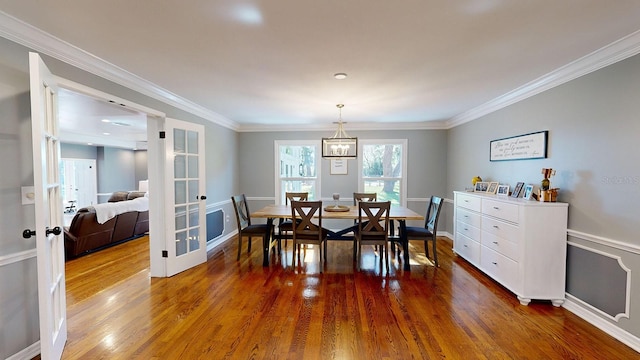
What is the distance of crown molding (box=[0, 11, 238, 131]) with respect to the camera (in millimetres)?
1790

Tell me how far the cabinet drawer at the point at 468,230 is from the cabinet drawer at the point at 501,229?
19 centimetres

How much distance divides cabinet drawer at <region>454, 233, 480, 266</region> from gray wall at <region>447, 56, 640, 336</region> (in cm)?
101

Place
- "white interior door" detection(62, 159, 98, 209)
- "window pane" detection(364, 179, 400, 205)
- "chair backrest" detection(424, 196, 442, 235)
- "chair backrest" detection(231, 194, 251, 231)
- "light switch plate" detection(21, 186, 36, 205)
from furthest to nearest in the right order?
"white interior door" detection(62, 159, 98, 209)
"window pane" detection(364, 179, 400, 205)
"chair backrest" detection(231, 194, 251, 231)
"chair backrest" detection(424, 196, 442, 235)
"light switch plate" detection(21, 186, 36, 205)

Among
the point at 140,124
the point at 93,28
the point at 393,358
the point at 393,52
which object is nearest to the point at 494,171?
the point at 393,52

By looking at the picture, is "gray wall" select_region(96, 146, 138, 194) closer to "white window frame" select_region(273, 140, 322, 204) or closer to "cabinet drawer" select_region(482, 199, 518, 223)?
"white window frame" select_region(273, 140, 322, 204)

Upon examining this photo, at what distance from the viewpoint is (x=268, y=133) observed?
573 cm

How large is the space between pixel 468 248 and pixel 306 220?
235 centimetres

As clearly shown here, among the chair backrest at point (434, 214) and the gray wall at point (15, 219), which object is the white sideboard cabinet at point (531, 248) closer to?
the chair backrest at point (434, 214)

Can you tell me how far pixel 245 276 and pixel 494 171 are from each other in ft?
12.3

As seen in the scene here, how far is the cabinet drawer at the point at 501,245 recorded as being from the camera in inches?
111

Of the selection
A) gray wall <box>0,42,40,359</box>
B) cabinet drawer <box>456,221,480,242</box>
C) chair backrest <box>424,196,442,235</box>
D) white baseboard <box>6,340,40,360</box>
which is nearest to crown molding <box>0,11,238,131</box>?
gray wall <box>0,42,40,359</box>

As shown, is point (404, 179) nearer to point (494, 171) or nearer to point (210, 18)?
point (494, 171)

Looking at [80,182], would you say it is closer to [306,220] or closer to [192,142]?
[192,142]

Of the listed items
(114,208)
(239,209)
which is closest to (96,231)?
(114,208)
